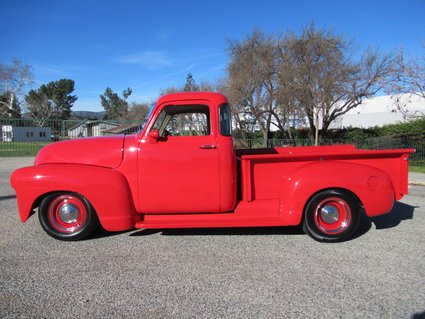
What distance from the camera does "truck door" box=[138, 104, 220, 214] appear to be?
170 inches

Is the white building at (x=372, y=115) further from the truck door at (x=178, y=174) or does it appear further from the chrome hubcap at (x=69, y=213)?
the chrome hubcap at (x=69, y=213)

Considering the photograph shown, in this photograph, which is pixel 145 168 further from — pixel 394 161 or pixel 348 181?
pixel 394 161

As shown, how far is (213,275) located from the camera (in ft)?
11.3

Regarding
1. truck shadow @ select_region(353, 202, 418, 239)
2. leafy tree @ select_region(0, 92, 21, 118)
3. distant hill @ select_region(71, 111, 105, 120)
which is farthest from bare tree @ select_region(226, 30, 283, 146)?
distant hill @ select_region(71, 111, 105, 120)

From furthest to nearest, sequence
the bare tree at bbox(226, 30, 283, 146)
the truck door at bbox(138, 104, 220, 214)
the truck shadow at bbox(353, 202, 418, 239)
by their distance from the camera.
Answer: the bare tree at bbox(226, 30, 283, 146)
the truck shadow at bbox(353, 202, 418, 239)
the truck door at bbox(138, 104, 220, 214)

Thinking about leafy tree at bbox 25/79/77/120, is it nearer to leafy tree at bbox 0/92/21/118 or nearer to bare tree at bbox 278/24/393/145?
leafy tree at bbox 0/92/21/118

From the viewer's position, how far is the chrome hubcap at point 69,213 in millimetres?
4410

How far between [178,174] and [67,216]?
5.26 ft

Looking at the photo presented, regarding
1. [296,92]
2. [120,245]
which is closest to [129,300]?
[120,245]

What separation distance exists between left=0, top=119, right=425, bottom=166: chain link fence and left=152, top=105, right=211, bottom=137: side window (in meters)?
10.2

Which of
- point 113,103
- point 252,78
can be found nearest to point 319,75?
point 252,78

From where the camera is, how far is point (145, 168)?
14.2ft

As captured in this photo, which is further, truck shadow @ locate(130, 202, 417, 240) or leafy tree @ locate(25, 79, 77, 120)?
leafy tree @ locate(25, 79, 77, 120)

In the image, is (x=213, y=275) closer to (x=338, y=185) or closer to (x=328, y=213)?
(x=328, y=213)
